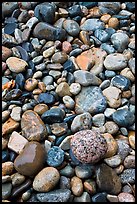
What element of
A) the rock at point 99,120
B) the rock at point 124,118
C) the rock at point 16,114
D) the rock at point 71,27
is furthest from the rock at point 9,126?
the rock at point 71,27

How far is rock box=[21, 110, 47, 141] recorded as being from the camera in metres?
1.71

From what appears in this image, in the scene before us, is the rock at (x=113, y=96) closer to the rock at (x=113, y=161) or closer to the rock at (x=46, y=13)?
the rock at (x=113, y=161)

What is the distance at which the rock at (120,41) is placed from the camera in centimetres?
212

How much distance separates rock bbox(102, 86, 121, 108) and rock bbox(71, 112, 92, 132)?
16cm

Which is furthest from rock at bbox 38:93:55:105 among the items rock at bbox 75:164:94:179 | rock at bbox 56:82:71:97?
rock at bbox 75:164:94:179

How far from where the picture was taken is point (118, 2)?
239cm

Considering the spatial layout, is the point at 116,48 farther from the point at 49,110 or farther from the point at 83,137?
the point at 83,137

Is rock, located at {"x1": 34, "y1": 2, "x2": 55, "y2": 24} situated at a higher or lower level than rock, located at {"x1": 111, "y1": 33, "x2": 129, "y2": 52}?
higher

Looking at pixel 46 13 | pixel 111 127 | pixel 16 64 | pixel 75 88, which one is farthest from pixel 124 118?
pixel 46 13

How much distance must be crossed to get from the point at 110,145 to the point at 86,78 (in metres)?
0.42

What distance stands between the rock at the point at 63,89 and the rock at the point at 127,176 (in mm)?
522

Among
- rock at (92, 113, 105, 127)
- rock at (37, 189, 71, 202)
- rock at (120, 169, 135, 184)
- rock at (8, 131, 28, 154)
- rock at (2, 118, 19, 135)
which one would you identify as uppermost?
rock at (92, 113, 105, 127)

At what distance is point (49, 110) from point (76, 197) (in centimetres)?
47

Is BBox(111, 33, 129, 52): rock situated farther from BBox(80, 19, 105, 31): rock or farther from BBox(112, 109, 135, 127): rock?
BBox(112, 109, 135, 127): rock
